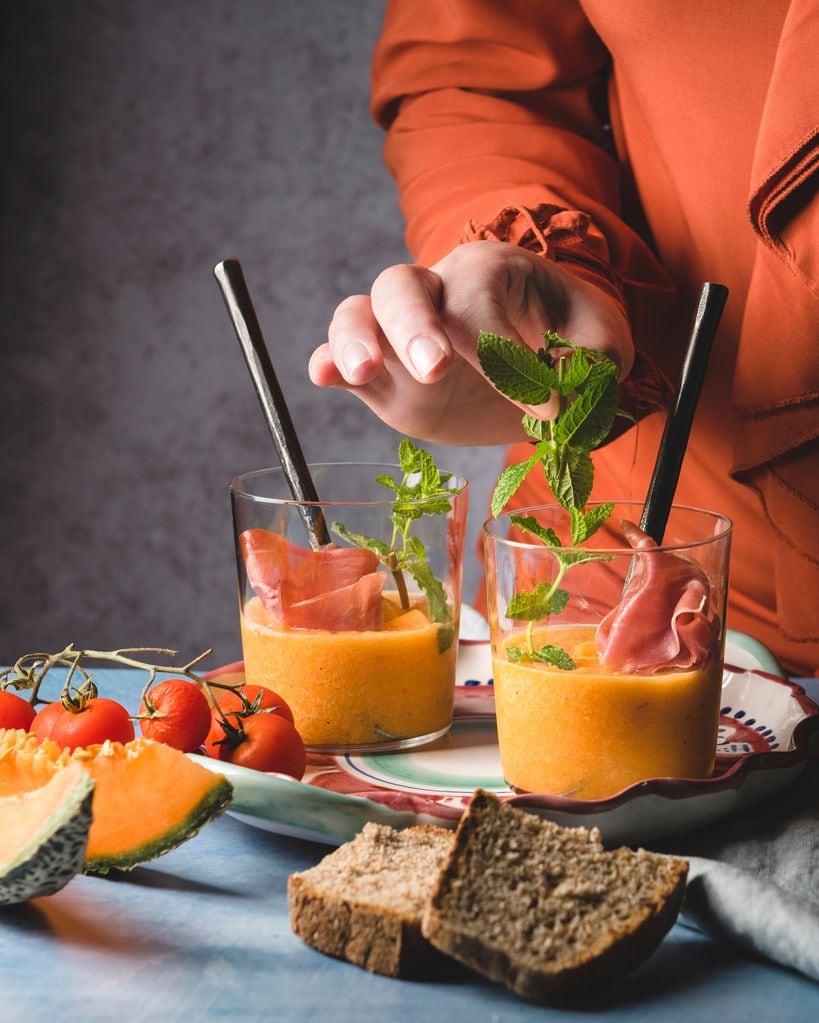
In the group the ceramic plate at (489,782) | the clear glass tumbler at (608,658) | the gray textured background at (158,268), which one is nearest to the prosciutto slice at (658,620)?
the clear glass tumbler at (608,658)

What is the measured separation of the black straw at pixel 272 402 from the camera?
4.03ft

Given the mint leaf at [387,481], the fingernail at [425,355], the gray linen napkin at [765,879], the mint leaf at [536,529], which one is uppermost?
the fingernail at [425,355]

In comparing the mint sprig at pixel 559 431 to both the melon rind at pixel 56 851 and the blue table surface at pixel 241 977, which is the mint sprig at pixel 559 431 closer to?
the blue table surface at pixel 241 977

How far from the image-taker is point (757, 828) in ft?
3.37

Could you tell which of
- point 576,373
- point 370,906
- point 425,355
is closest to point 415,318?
point 425,355

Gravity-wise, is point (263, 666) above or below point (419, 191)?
below

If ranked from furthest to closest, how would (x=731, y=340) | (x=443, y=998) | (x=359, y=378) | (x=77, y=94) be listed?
(x=77, y=94), (x=731, y=340), (x=359, y=378), (x=443, y=998)

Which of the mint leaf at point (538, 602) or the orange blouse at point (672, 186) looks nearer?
the mint leaf at point (538, 602)

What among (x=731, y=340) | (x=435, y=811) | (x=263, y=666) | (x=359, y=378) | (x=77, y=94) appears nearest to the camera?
(x=435, y=811)

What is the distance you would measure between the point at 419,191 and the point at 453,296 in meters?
0.62

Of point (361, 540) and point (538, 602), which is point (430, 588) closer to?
point (361, 540)

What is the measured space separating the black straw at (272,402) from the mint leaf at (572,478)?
0.85ft

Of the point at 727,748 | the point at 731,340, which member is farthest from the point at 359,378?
the point at 731,340

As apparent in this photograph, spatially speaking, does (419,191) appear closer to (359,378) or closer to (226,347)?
(359,378)
